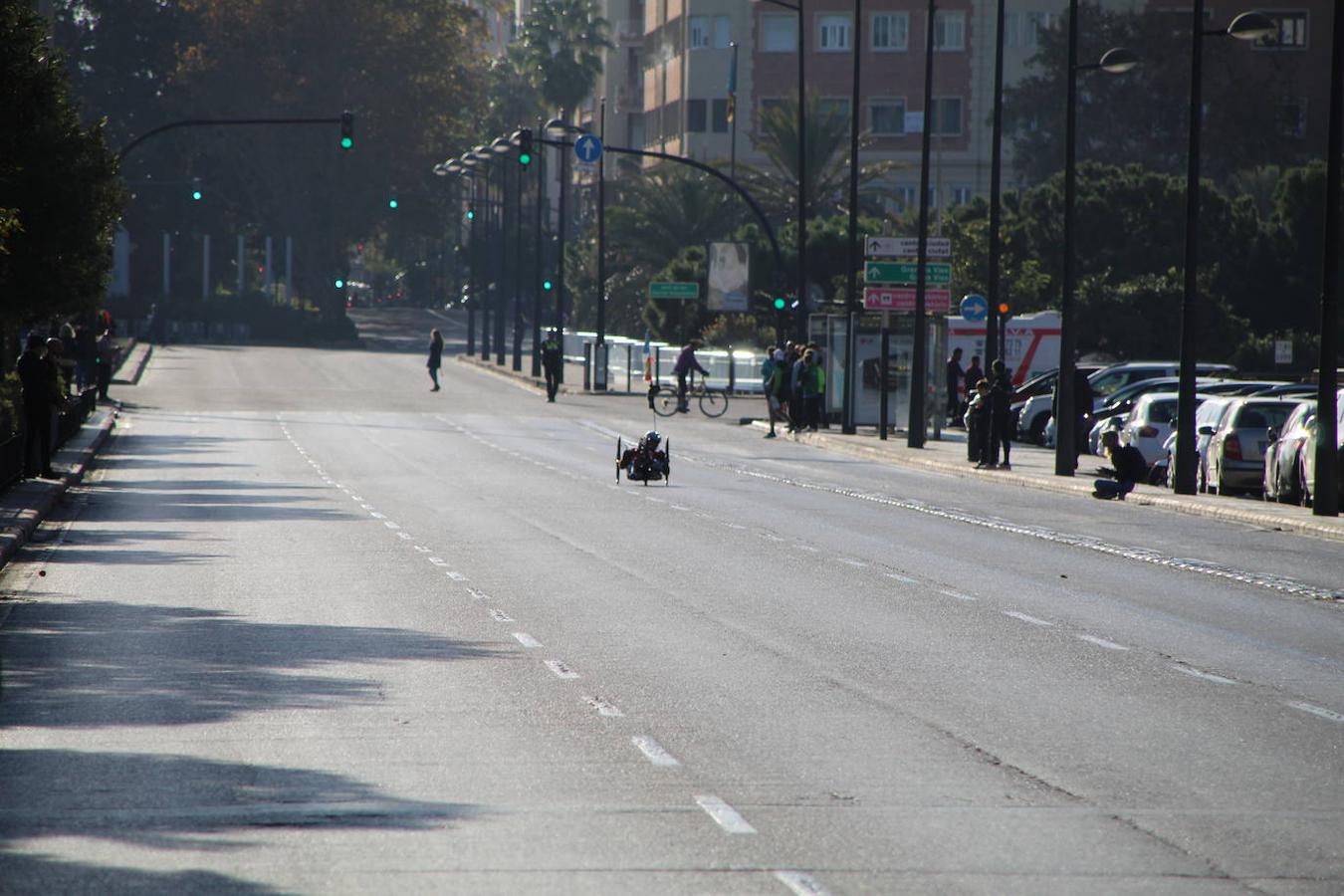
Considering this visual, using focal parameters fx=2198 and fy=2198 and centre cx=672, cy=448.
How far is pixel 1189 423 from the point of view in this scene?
30812 mm

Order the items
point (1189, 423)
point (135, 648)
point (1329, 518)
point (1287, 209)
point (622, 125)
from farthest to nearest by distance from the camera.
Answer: point (622, 125)
point (1287, 209)
point (1189, 423)
point (1329, 518)
point (135, 648)

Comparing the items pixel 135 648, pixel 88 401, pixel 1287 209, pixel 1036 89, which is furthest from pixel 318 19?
pixel 135 648

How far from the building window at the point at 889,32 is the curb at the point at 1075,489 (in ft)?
184

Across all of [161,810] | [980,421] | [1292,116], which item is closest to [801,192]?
[980,421]

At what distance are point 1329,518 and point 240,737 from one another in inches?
734

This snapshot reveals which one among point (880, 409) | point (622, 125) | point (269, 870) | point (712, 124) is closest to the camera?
point (269, 870)

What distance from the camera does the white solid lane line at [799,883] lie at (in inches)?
282

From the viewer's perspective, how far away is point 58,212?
88.2 feet

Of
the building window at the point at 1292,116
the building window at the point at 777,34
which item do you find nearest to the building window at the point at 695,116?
the building window at the point at 777,34

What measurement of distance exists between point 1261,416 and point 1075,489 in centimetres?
286

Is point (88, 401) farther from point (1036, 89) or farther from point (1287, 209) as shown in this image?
point (1036, 89)

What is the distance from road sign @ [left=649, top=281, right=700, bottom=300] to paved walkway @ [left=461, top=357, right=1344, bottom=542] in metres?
14.8

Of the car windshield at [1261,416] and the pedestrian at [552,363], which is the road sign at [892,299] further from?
the pedestrian at [552,363]

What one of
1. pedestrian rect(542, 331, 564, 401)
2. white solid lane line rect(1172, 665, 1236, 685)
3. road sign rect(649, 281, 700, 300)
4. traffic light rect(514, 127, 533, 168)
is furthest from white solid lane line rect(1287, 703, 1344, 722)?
road sign rect(649, 281, 700, 300)
